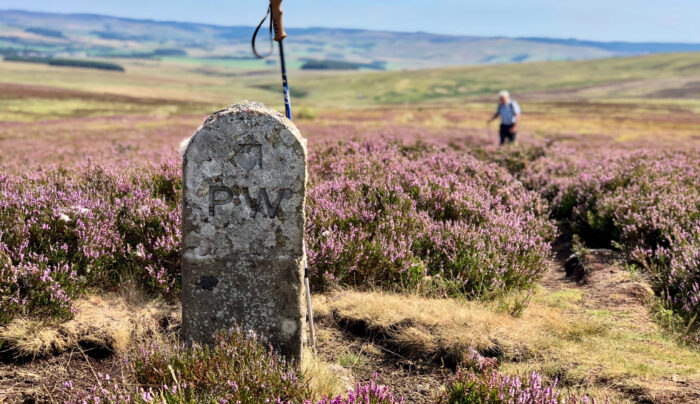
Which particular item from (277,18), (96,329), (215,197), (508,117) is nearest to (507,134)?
(508,117)

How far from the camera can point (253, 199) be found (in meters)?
3.55

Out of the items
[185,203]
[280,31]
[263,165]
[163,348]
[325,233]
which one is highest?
[280,31]

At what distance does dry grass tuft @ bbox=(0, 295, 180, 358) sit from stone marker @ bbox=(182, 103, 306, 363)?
65 cm

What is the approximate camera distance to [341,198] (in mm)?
6129

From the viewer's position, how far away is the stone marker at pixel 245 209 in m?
3.51

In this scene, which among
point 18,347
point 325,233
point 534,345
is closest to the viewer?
point 18,347

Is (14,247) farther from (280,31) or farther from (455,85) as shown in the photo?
(455,85)

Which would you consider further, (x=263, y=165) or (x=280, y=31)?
(x=280, y=31)

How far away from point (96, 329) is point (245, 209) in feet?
5.59

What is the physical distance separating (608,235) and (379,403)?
213 inches

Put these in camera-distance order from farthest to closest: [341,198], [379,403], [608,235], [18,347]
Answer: [608,235]
[341,198]
[18,347]
[379,403]

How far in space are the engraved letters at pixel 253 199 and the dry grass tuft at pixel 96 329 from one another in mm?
1030

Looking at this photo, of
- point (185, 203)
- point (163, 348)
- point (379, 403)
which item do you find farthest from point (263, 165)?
point (379, 403)

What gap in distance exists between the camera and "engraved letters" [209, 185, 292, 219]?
11.6ft
